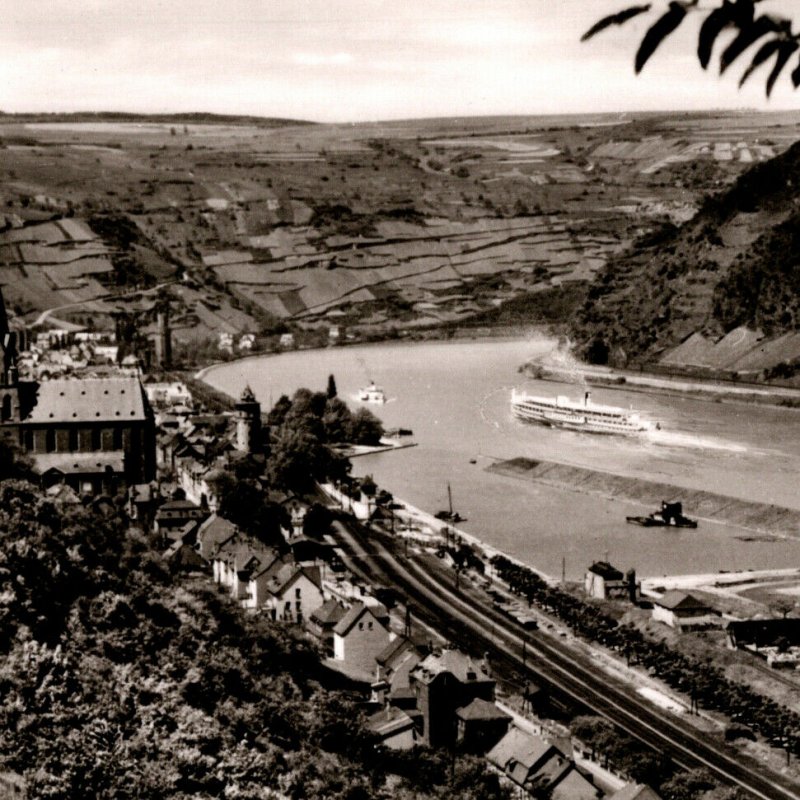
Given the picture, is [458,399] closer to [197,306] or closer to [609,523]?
[609,523]

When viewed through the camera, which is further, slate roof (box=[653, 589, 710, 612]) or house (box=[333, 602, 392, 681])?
slate roof (box=[653, 589, 710, 612])

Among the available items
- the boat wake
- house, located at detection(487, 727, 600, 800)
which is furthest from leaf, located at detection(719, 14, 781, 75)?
the boat wake

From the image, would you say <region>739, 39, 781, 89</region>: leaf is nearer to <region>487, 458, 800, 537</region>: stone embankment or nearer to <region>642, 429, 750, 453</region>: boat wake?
<region>487, 458, 800, 537</region>: stone embankment

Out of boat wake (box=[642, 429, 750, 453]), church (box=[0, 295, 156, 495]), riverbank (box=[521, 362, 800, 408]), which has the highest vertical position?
church (box=[0, 295, 156, 495])

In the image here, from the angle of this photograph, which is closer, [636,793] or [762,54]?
[762,54]

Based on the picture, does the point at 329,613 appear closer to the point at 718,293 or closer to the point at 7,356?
the point at 7,356

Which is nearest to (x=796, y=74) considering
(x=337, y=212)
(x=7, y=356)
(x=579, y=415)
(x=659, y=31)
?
(x=659, y=31)

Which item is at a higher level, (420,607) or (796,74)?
(796,74)

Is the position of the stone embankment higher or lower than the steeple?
lower
